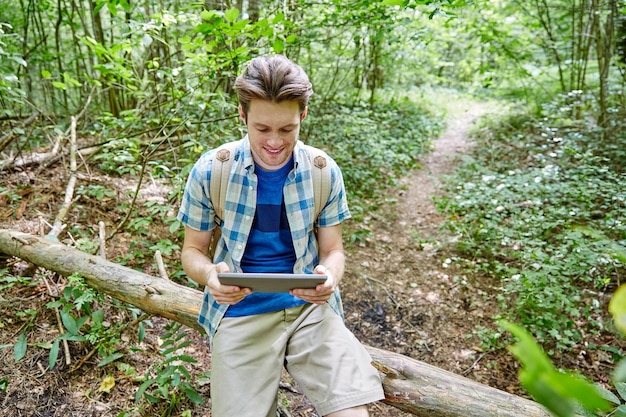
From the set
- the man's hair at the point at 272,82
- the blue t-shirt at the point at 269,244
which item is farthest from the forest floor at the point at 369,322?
the man's hair at the point at 272,82

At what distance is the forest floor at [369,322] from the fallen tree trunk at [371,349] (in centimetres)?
32

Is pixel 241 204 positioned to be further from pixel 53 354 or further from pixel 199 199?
pixel 53 354

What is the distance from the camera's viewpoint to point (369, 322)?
4.05 meters

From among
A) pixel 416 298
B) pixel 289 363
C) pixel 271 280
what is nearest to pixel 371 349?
pixel 289 363

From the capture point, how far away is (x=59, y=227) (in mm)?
3682

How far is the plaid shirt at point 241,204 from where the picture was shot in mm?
2182

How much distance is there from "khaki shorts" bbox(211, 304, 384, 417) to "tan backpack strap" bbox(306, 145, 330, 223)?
59cm

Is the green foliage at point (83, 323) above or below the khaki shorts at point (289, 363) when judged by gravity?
below

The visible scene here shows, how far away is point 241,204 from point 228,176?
0.16 metres

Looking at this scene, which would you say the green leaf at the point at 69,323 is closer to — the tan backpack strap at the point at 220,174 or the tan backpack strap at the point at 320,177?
the tan backpack strap at the point at 220,174

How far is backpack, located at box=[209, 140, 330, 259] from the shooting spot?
2.18 m

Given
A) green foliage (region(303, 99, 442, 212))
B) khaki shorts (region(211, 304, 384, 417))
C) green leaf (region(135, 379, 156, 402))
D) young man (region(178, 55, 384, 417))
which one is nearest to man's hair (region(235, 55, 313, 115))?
young man (region(178, 55, 384, 417))

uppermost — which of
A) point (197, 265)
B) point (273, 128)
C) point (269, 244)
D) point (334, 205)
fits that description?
point (273, 128)

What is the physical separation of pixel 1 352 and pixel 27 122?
10.2 feet
